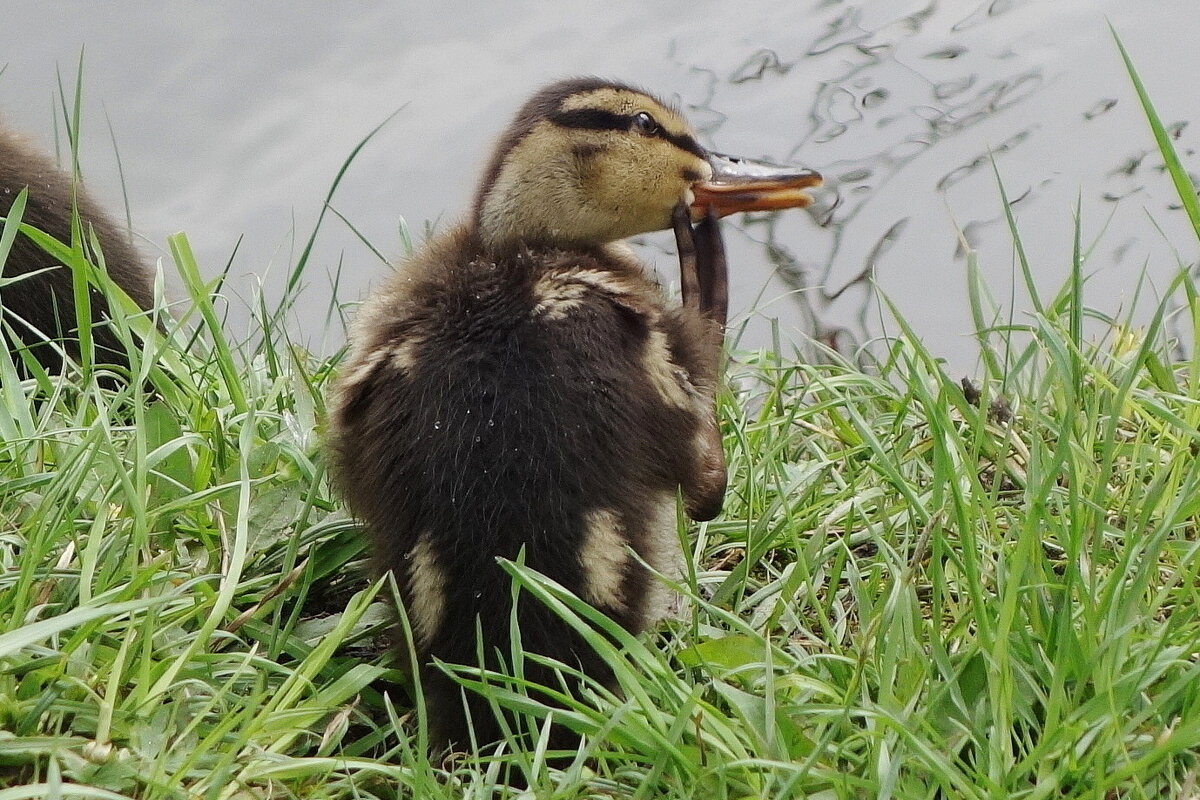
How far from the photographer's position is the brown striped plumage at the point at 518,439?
2.14 metres

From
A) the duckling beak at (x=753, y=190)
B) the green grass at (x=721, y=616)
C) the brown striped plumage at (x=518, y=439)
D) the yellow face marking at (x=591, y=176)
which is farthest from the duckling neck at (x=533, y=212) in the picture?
the green grass at (x=721, y=616)

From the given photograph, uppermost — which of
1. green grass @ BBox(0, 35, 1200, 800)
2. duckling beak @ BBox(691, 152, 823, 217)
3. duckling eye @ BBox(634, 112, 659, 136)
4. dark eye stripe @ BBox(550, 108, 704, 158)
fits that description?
dark eye stripe @ BBox(550, 108, 704, 158)

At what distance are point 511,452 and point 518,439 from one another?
24 mm

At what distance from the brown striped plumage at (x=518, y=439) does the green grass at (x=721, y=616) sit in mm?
74

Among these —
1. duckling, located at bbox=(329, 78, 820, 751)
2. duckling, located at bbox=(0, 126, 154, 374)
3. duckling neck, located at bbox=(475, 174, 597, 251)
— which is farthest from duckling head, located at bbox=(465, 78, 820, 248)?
duckling, located at bbox=(0, 126, 154, 374)

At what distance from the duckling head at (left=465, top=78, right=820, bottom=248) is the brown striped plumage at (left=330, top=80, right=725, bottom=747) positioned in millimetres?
195

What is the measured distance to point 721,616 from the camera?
86.5 inches

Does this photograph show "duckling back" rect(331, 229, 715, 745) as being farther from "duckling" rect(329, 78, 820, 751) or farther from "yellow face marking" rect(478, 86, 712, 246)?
"yellow face marking" rect(478, 86, 712, 246)

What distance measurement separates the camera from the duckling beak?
3.07 m

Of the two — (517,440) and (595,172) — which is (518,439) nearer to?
(517,440)

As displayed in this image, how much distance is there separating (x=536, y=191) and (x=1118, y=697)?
1.54 m

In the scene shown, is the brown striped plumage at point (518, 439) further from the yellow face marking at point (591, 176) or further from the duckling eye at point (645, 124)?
the duckling eye at point (645, 124)

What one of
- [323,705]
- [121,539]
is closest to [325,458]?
[121,539]

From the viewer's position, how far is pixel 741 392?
3391 millimetres
